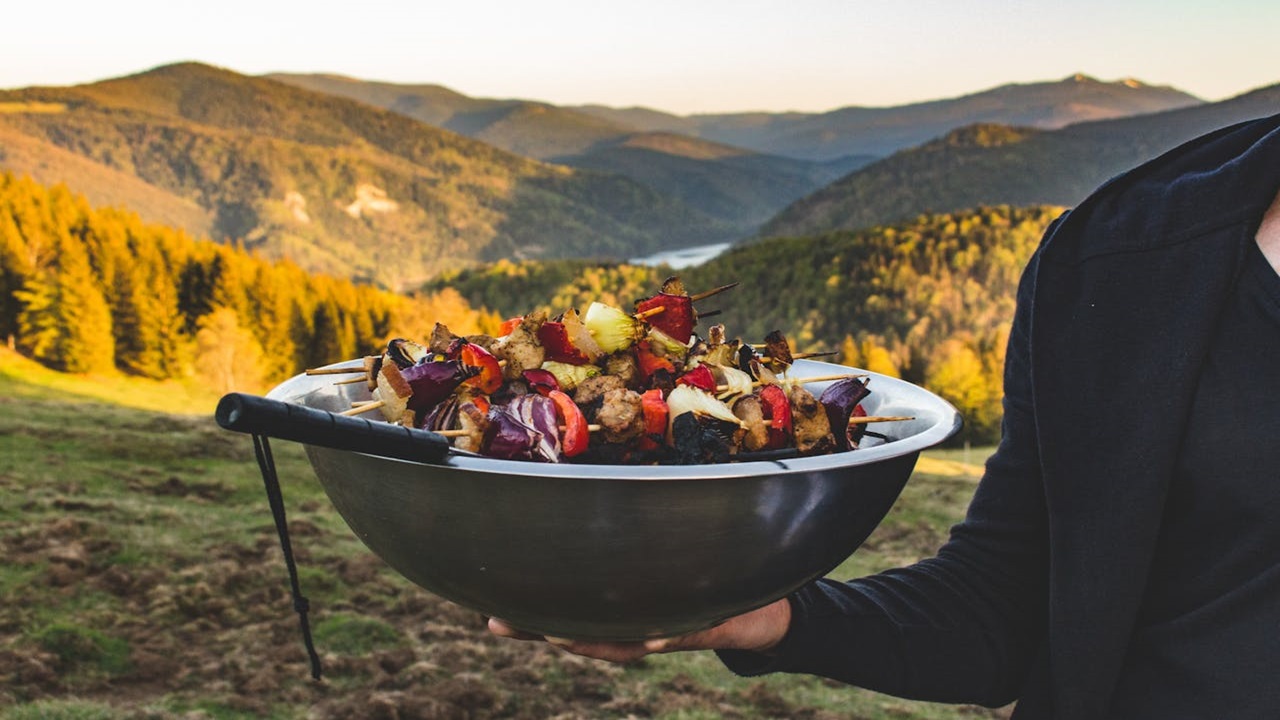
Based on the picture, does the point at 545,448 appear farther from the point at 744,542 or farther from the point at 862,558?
the point at 862,558

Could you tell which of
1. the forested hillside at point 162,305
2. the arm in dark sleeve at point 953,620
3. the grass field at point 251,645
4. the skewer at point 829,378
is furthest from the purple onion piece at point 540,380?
the forested hillside at point 162,305

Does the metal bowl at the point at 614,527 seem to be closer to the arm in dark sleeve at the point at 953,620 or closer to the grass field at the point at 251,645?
the arm in dark sleeve at the point at 953,620

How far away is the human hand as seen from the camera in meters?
1.53

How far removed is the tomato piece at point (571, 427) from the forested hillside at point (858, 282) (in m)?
94.5

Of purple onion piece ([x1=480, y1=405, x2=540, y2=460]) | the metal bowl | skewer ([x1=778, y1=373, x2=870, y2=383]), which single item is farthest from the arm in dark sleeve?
purple onion piece ([x1=480, y1=405, x2=540, y2=460])

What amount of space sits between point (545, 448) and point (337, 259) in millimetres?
207972

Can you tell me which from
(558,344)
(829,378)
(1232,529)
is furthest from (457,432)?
(1232,529)

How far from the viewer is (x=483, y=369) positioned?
1.52 meters

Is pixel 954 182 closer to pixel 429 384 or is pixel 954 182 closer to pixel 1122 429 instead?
pixel 1122 429

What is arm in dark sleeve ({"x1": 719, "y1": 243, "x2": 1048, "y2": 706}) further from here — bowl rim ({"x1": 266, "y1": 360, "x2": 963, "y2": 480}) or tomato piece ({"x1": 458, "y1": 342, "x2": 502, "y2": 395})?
tomato piece ({"x1": 458, "y1": 342, "x2": 502, "y2": 395})

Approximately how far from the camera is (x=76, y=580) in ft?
42.1

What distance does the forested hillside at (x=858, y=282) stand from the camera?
343 feet

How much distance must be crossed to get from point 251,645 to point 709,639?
1194 cm

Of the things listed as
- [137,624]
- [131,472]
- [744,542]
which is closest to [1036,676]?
[744,542]
